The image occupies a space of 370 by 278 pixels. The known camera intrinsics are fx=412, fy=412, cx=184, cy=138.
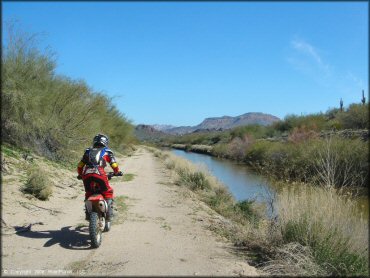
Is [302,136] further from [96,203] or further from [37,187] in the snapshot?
[96,203]

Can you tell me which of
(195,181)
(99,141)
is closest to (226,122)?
(195,181)

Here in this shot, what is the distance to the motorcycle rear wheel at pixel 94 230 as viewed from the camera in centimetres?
721

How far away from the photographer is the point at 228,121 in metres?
66.9

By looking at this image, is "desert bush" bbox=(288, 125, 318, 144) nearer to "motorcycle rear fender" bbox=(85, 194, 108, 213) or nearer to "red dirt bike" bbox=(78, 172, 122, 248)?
"red dirt bike" bbox=(78, 172, 122, 248)

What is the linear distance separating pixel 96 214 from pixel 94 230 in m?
0.33

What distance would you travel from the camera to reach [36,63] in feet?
60.9

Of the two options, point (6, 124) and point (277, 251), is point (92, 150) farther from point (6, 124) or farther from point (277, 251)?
point (6, 124)

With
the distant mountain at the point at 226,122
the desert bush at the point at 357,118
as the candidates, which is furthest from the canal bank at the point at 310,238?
the desert bush at the point at 357,118

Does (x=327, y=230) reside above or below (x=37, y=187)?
below

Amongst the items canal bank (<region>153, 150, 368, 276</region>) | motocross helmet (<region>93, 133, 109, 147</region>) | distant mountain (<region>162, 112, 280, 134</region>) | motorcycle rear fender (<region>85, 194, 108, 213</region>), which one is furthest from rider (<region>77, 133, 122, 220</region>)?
distant mountain (<region>162, 112, 280, 134</region>)

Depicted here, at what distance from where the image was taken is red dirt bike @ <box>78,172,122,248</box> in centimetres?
723

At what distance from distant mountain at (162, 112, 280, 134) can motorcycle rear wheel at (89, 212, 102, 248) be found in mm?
46851

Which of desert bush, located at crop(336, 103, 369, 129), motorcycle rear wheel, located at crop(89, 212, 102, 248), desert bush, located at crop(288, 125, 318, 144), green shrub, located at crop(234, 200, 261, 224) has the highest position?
desert bush, located at crop(336, 103, 369, 129)

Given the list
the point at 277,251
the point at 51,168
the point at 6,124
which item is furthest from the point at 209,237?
the point at 6,124
